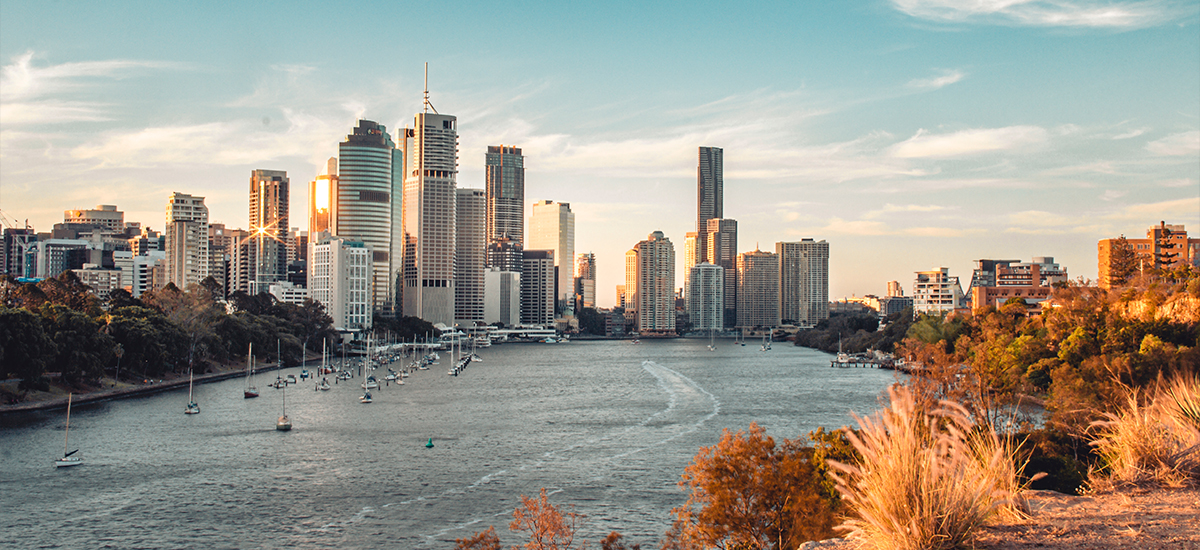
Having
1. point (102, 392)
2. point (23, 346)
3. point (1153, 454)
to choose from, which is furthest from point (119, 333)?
point (1153, 454)

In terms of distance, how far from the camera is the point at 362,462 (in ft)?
160

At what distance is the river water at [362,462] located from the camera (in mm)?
34406

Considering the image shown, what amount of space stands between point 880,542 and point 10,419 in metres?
66.4

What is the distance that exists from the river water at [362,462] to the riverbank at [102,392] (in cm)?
223

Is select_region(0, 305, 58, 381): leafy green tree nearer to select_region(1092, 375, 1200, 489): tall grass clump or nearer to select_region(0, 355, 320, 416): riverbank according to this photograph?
select_region(0, 355, 320, 416): riverbank

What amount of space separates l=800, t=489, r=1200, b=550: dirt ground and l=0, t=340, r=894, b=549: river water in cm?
1856

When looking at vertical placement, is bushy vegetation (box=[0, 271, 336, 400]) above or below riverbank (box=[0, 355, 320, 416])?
above

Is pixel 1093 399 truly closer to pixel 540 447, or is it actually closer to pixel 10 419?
pixel 540 447

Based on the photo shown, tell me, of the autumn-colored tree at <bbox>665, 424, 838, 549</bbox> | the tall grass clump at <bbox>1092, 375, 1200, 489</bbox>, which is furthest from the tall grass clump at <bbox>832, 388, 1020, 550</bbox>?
the autumn-colored tree at <bbox>665, 424, 838, 549</bbox>

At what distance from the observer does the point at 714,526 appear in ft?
69.4

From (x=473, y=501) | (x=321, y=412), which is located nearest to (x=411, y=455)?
(x=473, y=501)

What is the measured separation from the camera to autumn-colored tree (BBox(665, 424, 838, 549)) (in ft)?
68.8

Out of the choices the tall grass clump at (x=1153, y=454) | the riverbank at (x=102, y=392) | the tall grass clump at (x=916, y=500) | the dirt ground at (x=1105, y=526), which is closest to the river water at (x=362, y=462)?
the riverbank at (x=102, y=392)

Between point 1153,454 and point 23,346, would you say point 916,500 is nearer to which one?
point 1153,454
